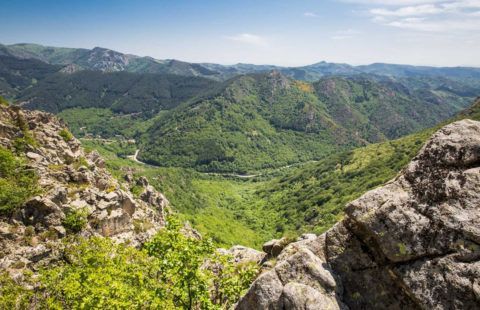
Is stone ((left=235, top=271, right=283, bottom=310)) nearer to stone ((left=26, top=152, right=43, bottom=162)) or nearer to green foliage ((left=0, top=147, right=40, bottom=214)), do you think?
green foliage ((left=0, top=147, right=40, bottom=214))

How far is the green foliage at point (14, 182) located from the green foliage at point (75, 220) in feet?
23.4

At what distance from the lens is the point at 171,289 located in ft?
100.0

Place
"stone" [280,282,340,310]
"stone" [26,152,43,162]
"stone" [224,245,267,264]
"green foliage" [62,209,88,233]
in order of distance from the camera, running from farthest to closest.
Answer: "stone" [26,152,43,162] < "green foliage" [62,209,88,233] < "stone" [224,245,267,264] < "stone" [280,282,340,310]

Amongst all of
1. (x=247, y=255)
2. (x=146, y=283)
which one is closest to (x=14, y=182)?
(x=146, y=283)

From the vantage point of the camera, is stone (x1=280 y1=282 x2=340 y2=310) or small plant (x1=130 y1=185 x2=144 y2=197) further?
small plant (x1=130 y1=185 x2=144 y2=197)

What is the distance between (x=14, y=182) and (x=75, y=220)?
45.0ft

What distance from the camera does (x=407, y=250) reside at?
23031mm

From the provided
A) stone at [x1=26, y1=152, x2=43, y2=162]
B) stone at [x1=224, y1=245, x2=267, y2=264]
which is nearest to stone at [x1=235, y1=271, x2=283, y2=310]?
stone at [x1=224, y1=245, x2=267, y2=264]

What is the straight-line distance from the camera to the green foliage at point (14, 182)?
56.5 metres

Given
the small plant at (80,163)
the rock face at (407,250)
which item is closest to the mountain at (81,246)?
the small plant at (80,163)

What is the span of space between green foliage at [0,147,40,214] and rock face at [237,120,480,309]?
47005mm

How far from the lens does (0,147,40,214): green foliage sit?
5647 centimetres

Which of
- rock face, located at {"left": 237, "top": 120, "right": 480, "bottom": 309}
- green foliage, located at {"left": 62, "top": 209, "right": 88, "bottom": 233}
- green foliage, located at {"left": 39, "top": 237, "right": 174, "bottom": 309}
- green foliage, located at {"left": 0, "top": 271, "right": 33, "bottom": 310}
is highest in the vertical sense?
rock face, located at {"left": 237, "top": 120, "right": 480, "bottom": 309}

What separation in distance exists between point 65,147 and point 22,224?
43665 millimetres
